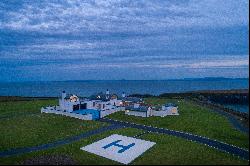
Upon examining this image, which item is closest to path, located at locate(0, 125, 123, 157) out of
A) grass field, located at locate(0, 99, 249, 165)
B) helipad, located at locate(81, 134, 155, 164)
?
grass field, located at locate(0, 99, 249, 165)

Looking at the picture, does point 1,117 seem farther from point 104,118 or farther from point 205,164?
point 205,164

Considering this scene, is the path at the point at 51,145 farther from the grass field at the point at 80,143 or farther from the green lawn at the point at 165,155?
the green lawn at the point at 165,155

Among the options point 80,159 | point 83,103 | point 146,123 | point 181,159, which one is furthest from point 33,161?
point 83,103

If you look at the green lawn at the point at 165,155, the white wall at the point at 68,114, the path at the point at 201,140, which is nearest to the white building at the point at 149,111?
the path at the point at 201,140

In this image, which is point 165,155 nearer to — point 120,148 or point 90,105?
point 120,148

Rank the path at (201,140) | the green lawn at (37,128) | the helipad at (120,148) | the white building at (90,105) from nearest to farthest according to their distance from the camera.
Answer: the helipad at (120,148) < the path at (201,140) < the green lawn at (37,128) < the white building at (90,105)
